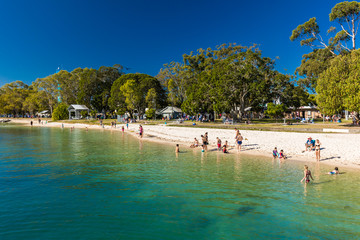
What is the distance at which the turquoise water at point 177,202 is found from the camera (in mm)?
8445

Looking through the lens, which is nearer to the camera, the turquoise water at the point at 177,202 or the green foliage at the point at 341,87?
the turquoise water at the point at 177,202

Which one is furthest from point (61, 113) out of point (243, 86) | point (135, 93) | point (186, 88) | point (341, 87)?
point (341, 87)

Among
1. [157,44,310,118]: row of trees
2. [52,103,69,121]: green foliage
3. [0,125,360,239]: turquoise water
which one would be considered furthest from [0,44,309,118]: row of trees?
[0,125,360,239]: turquoise water

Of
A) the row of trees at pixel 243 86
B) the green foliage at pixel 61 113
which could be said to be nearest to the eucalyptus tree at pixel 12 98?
the green foliage at pixel 61 113

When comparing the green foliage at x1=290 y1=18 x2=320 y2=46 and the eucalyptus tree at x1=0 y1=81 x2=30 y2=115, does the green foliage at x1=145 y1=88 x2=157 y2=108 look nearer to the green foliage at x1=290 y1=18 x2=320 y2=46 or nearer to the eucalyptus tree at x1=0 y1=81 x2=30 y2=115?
the green foliage at x1=290 y1=18 x2=320 y2=46

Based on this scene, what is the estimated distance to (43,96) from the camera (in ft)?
328

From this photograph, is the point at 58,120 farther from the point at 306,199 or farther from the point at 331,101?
the point at 306,199

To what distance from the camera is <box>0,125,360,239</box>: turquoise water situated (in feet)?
27.7

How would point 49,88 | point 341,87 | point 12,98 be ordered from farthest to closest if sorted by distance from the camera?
point 12,98 < point 49,88 < point 341,87

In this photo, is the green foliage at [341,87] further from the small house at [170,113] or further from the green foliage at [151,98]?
the green foliage at [151,98]

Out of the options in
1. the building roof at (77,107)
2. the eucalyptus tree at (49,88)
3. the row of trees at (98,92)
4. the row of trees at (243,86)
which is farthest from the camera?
the eucalyptus tree at (49,88)

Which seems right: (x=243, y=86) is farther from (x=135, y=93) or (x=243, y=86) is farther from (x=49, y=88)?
(x=49, y=88)

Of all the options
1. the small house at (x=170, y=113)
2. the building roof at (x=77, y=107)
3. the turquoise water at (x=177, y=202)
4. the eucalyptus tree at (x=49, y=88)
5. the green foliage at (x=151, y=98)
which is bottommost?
the turquoise water at (x=177, y=202)

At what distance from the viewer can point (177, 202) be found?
10898 mm
